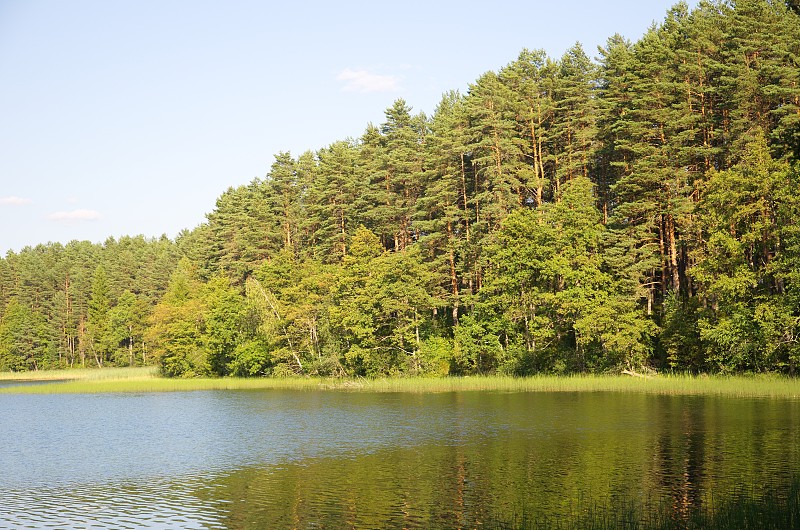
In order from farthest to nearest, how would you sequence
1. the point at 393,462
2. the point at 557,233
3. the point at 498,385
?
the point at 557,233
the point at 498,385
the point at 393,462

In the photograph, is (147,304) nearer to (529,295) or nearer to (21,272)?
(21,272)

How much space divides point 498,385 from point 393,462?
1273 inches

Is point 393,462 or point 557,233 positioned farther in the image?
point 557,233

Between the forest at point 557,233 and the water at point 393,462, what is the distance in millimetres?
10957

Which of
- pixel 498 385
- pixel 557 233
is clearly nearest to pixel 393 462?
pixel 498 385

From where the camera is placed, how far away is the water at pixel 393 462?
21750 millimetres

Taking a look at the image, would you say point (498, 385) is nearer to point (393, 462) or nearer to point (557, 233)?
point (557, 233)

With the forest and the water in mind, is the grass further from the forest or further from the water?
the water

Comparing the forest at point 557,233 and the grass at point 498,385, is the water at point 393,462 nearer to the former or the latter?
the grass at point 498,385

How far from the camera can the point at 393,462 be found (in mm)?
29375

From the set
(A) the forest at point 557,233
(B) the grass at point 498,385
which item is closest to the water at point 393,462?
(B) the grass at point 498,385

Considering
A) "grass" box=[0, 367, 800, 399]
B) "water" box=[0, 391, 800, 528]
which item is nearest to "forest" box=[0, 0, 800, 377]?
"grass" box=[0, 367, 800, 399]

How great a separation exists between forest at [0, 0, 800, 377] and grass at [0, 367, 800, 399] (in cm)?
234

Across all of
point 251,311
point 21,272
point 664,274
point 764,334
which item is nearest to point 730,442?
point 764,334
